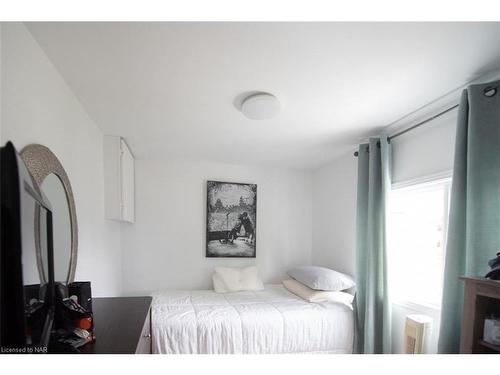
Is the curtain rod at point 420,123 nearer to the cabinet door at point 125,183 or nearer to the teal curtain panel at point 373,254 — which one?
the teal curtain panel at point 373,254

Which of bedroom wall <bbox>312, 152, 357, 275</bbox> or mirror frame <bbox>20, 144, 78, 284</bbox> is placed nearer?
mirror frame <bbox>20, 144, 78, 284</bbox>

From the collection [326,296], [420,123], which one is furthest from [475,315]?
[326,296]

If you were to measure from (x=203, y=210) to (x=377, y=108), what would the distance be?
255 cm

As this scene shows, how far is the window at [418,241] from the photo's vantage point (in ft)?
7.05

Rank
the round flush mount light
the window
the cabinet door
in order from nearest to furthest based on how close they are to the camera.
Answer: the round flush mount light → the window → the cabinet door

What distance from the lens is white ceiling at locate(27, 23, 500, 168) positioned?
45.3 inches

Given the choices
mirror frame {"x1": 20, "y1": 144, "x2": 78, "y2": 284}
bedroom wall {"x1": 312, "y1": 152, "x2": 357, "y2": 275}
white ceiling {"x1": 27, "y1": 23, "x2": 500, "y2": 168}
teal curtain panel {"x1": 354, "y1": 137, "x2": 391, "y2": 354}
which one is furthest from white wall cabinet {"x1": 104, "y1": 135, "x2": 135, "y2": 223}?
bedroom wall {"x1": 312, "y1": 152, "x2": 357, "y2": 275}

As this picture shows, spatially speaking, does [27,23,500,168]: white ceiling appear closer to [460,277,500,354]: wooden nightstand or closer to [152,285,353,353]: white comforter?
[460,277,500,354]: wooden nightstand

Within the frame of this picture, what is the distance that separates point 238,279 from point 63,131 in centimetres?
260

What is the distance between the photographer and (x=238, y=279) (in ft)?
11.3

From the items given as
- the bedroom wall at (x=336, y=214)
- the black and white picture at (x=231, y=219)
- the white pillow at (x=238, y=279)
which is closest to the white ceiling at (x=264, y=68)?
the bedroom wall at (x=336, y=214)

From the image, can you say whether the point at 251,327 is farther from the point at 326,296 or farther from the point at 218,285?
the point at 218,285

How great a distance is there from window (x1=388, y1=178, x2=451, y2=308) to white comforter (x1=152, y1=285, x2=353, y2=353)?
1.98ft

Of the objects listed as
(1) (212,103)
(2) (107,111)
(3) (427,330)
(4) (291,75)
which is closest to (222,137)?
(1) (212,103)
